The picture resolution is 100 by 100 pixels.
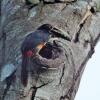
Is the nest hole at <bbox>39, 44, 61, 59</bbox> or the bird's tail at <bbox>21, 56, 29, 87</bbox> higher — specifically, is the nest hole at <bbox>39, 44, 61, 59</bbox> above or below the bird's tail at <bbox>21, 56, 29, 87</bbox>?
above

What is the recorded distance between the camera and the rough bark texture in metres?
1.27

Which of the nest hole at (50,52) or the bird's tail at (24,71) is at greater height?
the nest hole at (50,52)

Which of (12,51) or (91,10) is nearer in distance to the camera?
(12,51)

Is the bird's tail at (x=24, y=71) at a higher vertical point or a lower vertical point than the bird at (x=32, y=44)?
lower

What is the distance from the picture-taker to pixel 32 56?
1.27 metres

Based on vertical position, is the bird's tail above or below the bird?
below

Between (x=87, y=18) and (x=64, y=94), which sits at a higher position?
(x=87, y=18)

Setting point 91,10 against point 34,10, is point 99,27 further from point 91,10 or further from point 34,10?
point 34,10

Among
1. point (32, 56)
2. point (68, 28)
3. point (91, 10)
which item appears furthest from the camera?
point (91, 10)

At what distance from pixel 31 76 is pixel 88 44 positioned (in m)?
0.24

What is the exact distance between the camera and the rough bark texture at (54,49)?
1.27 meters

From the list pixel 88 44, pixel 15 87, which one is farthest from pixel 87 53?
pixel 15 87

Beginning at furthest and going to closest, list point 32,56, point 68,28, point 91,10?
1. point 91,10
2. point 68,28
3. point 32,56

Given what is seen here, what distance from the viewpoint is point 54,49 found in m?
1.30
